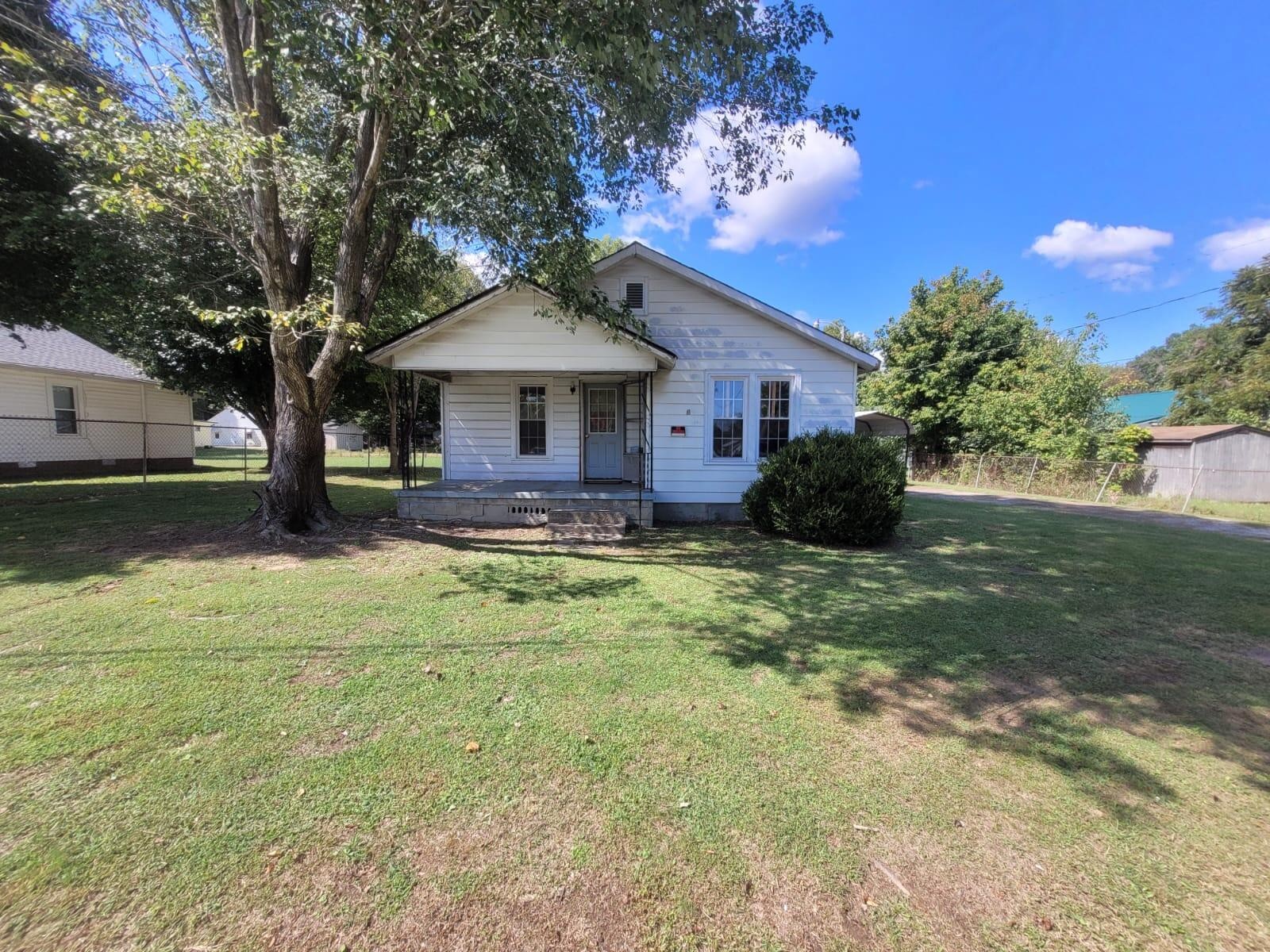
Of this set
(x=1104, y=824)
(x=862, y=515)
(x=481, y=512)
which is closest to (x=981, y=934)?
(x=1104, y=824)

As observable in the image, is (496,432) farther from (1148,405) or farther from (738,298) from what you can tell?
(1148,405)

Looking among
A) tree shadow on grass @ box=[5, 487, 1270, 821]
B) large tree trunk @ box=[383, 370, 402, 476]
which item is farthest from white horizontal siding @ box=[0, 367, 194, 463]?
tree shadow on grass @ box=[5, 487, 1270, 821]

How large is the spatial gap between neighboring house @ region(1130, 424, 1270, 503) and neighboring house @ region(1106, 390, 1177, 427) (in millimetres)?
13077

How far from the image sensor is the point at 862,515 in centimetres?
793

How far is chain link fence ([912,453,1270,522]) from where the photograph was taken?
15.9 meters

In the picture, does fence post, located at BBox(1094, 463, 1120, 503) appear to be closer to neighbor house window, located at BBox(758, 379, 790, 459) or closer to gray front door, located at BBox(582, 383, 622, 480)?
neighbor house window, located at BBox(758, 379, 790, 459)

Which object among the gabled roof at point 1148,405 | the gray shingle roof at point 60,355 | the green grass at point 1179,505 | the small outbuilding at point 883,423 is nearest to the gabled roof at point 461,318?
the small outbuilding at point 883,423

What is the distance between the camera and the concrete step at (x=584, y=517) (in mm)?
8952

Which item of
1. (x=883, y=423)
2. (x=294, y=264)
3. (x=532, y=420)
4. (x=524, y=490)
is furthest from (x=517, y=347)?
(x=883, y=423)

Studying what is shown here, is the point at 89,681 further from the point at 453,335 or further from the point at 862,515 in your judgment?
the point at 862,515

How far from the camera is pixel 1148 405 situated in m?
32.2

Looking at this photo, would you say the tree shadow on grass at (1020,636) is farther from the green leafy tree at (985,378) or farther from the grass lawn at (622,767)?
the green leafy tree at (985,378)

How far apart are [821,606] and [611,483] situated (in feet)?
19.7

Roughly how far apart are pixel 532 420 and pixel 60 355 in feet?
58.8
